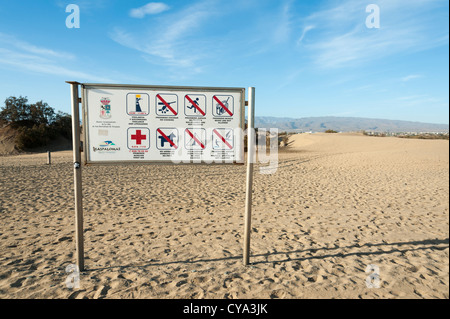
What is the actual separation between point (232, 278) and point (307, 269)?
109cm

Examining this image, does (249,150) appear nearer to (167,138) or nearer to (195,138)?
(195,138)

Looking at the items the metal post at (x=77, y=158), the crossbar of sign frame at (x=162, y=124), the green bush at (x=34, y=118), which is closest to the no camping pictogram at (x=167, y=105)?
the crossbar of sign frame at (x=162, y=124)

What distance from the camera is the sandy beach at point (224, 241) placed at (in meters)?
3.21

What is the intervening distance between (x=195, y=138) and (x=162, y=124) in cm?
48

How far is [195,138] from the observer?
3.62 m

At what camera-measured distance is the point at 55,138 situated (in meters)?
37.3

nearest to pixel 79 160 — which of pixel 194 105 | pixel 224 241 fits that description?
pixel 194 105

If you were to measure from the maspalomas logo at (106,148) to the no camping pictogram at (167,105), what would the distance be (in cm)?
73

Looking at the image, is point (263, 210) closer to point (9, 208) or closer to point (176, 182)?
point (176, 182)

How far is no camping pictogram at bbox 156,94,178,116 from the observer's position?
349 cm

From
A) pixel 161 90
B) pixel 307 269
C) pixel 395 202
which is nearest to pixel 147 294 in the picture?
pixel 307 269

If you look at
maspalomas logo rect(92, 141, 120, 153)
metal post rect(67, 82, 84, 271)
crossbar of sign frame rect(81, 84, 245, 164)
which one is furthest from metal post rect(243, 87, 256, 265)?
metal post rect(67, 82, 84, 271)

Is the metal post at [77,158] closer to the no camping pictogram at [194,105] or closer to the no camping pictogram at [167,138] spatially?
the no camping pictogram at [167,138]

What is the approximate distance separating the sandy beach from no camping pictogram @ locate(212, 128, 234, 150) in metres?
1.71
